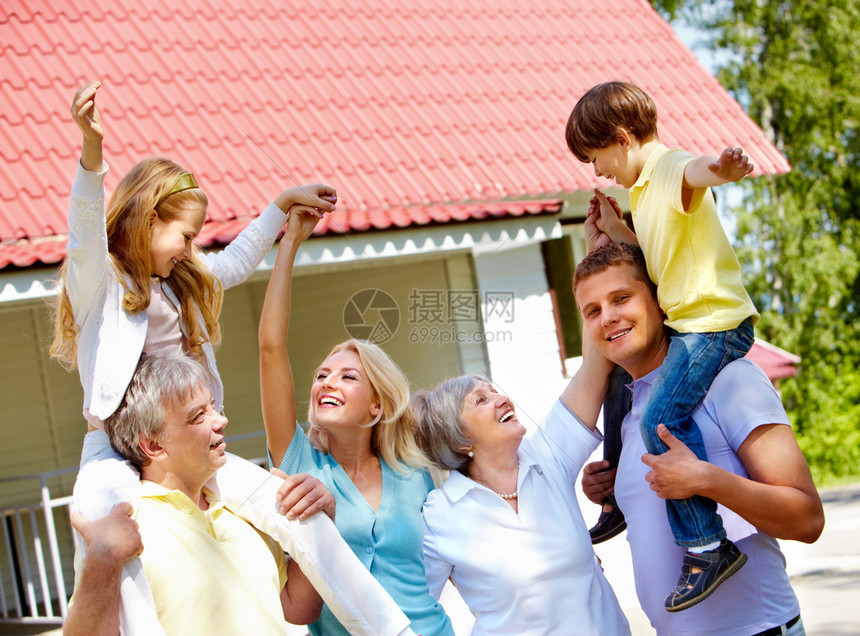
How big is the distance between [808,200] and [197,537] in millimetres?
16659

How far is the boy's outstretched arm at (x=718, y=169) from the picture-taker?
2145mm

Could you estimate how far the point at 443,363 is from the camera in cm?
498

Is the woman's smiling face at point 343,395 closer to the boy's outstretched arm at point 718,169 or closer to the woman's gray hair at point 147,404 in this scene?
the woman's gray hair at point 147,404

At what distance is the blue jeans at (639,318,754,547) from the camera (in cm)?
232

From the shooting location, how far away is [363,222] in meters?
5.96

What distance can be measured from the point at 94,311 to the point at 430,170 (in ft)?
15.8

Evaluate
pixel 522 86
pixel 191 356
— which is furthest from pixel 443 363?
pixel 522 86

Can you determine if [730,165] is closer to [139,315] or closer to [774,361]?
[139,315]

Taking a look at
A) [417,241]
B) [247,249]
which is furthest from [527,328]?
[247,249]

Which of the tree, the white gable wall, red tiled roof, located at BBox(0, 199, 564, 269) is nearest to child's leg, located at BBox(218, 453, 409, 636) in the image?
red tiled roof, located at BBox(0, 199, 564, 269)

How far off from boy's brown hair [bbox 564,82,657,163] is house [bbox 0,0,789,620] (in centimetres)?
232

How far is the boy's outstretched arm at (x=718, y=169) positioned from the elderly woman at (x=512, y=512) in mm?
629

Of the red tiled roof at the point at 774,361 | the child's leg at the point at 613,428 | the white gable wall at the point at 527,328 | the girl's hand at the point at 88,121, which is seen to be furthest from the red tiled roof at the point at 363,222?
the red tiled roof at the point at 774,361

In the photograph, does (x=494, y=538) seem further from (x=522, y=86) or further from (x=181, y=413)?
(x=522, y=86)
